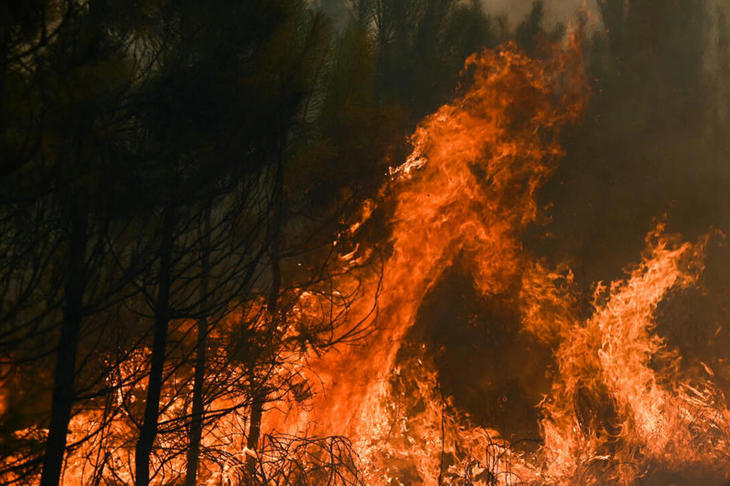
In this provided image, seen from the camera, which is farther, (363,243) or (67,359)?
(363,243)

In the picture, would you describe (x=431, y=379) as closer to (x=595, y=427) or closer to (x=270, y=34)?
(x=595, y=427)

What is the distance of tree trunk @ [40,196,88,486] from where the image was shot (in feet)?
16.0

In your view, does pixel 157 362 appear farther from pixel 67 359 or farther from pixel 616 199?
pixel 616 199

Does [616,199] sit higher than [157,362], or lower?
higher

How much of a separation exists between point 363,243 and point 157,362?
5.95m

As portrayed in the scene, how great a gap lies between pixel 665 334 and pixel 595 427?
14.8 ft

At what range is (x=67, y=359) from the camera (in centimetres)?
504

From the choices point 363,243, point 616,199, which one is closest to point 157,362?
point 363,243

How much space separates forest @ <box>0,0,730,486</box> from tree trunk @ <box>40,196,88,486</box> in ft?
0.07

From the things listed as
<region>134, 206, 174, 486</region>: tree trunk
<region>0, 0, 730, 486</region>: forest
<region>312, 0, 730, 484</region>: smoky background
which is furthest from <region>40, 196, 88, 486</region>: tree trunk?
<region>312, 0, 730, 484</region>: smoky background

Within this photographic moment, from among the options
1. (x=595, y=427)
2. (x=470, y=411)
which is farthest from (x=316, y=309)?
(x=595, y=427)

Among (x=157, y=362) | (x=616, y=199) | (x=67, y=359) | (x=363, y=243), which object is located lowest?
(x=67, y=359)

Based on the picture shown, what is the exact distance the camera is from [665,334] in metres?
18.9

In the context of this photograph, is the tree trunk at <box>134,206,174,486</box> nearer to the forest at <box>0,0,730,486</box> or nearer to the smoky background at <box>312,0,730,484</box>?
the forest at <box>0,0,730,486</box>
